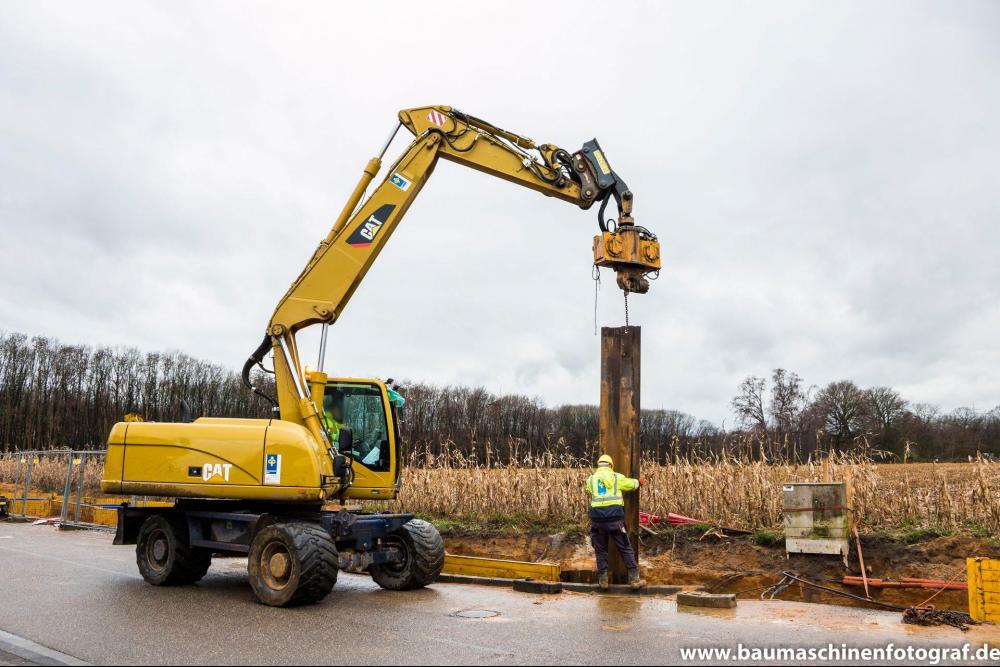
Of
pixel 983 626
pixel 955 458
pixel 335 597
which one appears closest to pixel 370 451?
pixel 335 597

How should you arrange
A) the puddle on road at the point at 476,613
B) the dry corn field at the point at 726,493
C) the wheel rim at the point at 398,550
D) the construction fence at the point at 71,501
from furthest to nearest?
the construction fence at the point at 71,501 < the dry corn field at the point at 726,493 < the wheel rim at the point at 398,550 < the puddle on road at the point at 476,613

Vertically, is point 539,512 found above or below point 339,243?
below

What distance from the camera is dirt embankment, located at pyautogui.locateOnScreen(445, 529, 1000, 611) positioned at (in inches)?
417

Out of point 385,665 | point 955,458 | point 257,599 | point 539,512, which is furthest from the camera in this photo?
point 955,458

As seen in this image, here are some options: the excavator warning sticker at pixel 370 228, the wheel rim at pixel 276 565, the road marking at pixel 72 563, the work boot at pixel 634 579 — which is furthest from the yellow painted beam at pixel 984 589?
the road marking at pixel 72 563

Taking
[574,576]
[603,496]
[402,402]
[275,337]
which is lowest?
[574,576]

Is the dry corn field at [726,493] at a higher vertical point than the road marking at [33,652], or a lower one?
higher

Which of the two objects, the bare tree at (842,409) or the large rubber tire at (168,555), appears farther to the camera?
the bare tree at (842,409)

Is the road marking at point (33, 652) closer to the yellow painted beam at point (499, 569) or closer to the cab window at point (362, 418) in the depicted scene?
the cab window at point (362, 418)

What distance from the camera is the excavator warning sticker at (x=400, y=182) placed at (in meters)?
10.7

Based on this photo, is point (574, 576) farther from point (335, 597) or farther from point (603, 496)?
point (335, 597)

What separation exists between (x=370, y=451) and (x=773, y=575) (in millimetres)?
6103

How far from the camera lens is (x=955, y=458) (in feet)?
129

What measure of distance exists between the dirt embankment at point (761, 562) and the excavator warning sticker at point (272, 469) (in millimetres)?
5042
